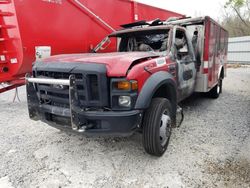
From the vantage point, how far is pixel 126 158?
10.2 feet

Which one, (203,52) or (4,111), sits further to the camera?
(4,111)

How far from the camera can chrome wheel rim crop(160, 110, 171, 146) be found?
308 centimetres

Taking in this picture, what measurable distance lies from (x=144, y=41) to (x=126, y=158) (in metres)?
2.35

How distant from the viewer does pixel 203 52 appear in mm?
4719

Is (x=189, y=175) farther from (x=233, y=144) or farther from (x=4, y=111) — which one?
(x=4, y=111)

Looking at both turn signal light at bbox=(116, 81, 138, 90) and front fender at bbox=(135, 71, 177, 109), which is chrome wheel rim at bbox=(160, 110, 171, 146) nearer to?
front fender at bbox=(135, 71, 177, 109)

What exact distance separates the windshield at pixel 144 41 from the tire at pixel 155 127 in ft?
3.77

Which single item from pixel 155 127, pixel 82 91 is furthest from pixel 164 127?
pixel 82 91

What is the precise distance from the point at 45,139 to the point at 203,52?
12.0 ft

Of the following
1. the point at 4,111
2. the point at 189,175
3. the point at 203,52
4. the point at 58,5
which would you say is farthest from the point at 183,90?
the point at 4,111

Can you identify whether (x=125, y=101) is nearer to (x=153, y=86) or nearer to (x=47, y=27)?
(x=153, y=86)

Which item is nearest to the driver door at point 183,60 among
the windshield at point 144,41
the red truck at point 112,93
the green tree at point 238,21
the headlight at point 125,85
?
the red truck at point 112,93

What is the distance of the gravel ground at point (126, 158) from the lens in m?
2.59

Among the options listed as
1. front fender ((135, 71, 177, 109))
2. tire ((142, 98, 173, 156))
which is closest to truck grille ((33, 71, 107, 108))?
front fender ((135, 71, 177, 109))
